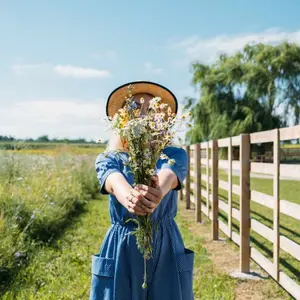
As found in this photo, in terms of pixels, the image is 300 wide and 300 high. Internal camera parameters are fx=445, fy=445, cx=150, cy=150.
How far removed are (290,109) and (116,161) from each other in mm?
26498

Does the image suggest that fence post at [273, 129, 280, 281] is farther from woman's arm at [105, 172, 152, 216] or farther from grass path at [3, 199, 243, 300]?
woman's arm at [105, 172, 152, 216]

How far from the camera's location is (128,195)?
177 centimetres

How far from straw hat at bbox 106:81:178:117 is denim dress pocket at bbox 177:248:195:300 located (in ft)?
2.60

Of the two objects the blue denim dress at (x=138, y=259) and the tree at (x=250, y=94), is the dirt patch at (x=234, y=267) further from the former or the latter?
the tree at (x=250, y=94)

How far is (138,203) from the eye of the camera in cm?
172

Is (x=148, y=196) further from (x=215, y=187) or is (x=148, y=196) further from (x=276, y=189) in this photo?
(x=215, y=187)

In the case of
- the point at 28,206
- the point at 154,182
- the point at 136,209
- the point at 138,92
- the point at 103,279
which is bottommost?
the point at 28,206

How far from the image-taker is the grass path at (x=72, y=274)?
4.16 m

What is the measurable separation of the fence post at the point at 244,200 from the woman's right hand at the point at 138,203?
324 centimetres

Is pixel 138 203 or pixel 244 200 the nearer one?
pixel 138 203

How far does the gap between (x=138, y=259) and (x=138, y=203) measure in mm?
355

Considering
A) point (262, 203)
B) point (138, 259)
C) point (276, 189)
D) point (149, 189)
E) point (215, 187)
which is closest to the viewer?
point (149, 189)

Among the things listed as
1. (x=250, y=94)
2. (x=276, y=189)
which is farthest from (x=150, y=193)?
(x=250, y=94)

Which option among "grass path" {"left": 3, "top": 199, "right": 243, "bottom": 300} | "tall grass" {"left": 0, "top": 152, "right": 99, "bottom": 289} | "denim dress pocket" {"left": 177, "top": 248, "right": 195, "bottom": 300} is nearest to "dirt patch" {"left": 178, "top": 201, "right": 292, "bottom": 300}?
"grass path" {"left": 3, "top": 199, "right": 243, "bottom": 300}
